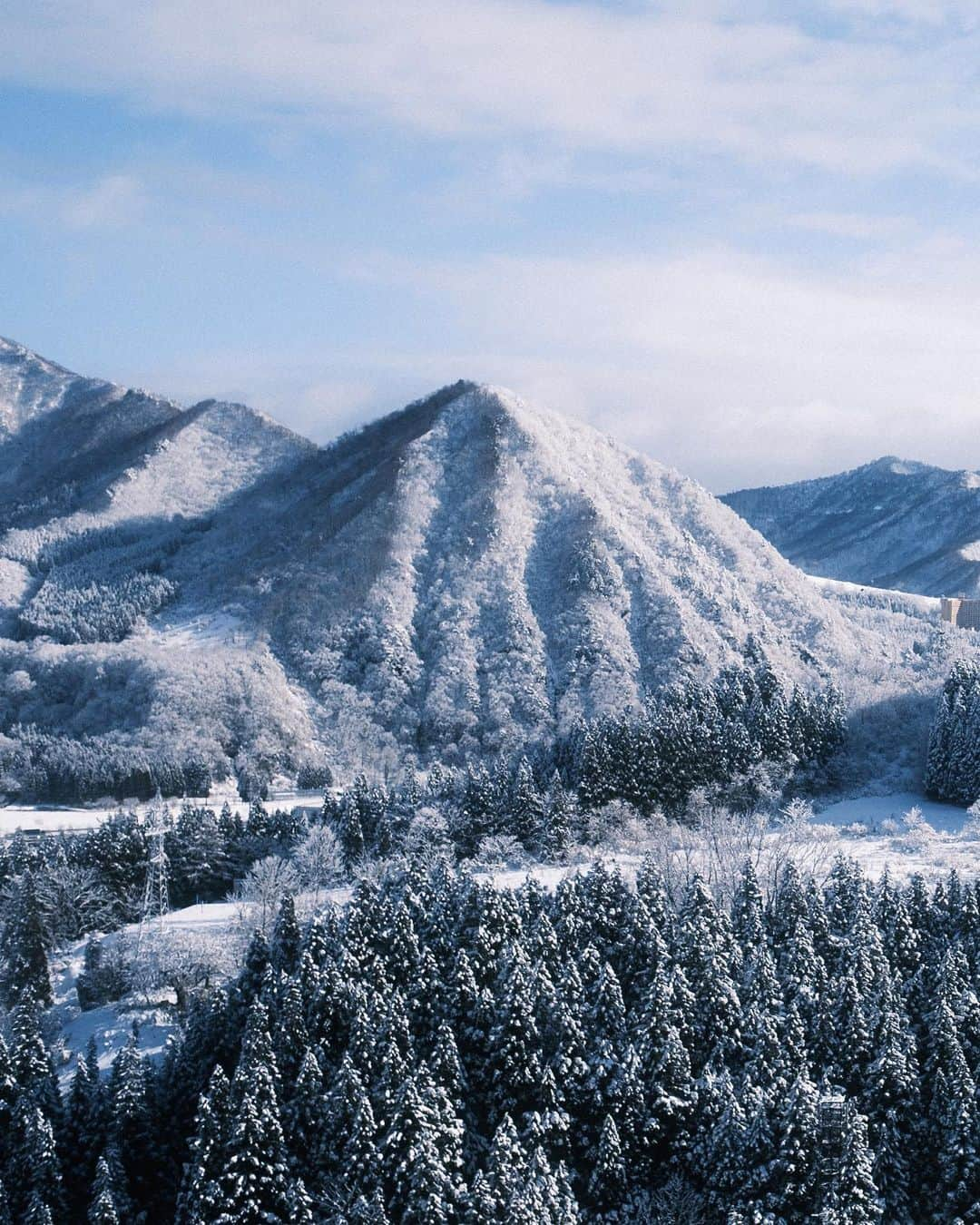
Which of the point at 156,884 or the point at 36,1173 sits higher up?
the point at 156,884

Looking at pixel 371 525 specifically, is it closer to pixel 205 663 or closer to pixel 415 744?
pixel 205 663

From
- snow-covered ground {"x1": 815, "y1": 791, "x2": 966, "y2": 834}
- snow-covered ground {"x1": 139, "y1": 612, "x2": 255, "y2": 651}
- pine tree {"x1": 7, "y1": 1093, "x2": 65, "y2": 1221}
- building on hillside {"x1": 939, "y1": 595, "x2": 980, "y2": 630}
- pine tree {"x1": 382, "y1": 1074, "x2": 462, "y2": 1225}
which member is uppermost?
building on hillside {"x1": 939, "y1": 595, "x2": 980, "y2": 630}

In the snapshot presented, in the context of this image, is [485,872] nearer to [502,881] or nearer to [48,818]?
[502,881]

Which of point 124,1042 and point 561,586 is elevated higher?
point 561,586

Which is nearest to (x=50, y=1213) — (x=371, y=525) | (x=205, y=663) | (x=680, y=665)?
(x=680, y=665)

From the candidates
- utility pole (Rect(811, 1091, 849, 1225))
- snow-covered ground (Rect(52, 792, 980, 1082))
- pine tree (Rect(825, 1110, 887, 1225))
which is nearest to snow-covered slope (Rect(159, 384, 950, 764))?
snow-covered ground (Rect(52, 792, 980, 1082))

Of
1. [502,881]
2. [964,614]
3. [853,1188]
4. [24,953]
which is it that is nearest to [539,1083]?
[853,1188]

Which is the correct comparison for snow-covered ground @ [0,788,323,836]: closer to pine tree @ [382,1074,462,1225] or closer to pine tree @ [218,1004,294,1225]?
pine tree @ [218,1004,294,1225]

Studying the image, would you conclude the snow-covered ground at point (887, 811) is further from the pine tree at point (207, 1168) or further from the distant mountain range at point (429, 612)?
the pine tree at point (207, 1168)
